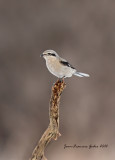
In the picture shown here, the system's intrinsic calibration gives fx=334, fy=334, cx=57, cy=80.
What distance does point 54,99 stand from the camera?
1.19 m

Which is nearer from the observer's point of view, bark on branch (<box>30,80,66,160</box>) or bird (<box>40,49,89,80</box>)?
bark on branch (<box>30,80,66,160</box>)

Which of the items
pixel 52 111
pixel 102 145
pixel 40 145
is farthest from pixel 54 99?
pixel 102 145

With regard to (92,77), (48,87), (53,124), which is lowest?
(53,124)

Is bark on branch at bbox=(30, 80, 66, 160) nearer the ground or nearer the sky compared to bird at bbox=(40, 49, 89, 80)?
nearer the ground

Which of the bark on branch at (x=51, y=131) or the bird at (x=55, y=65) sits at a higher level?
the bird at (x=55, y=65)

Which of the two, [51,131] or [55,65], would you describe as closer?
[51,131]

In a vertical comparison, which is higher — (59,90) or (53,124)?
(59,90)

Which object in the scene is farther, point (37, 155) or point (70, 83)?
point (70, 83)

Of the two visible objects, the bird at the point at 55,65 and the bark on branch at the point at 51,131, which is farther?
the bird at the point at 55,65

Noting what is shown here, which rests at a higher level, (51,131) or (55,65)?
(55,65)

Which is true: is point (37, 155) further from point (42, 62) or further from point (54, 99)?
point (42, 62)

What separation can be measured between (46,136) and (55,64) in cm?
32

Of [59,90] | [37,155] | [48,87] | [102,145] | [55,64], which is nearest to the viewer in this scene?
[37,155]

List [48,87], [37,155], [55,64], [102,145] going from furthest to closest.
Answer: [48,87], [102,145], [55,64], [37,155]
